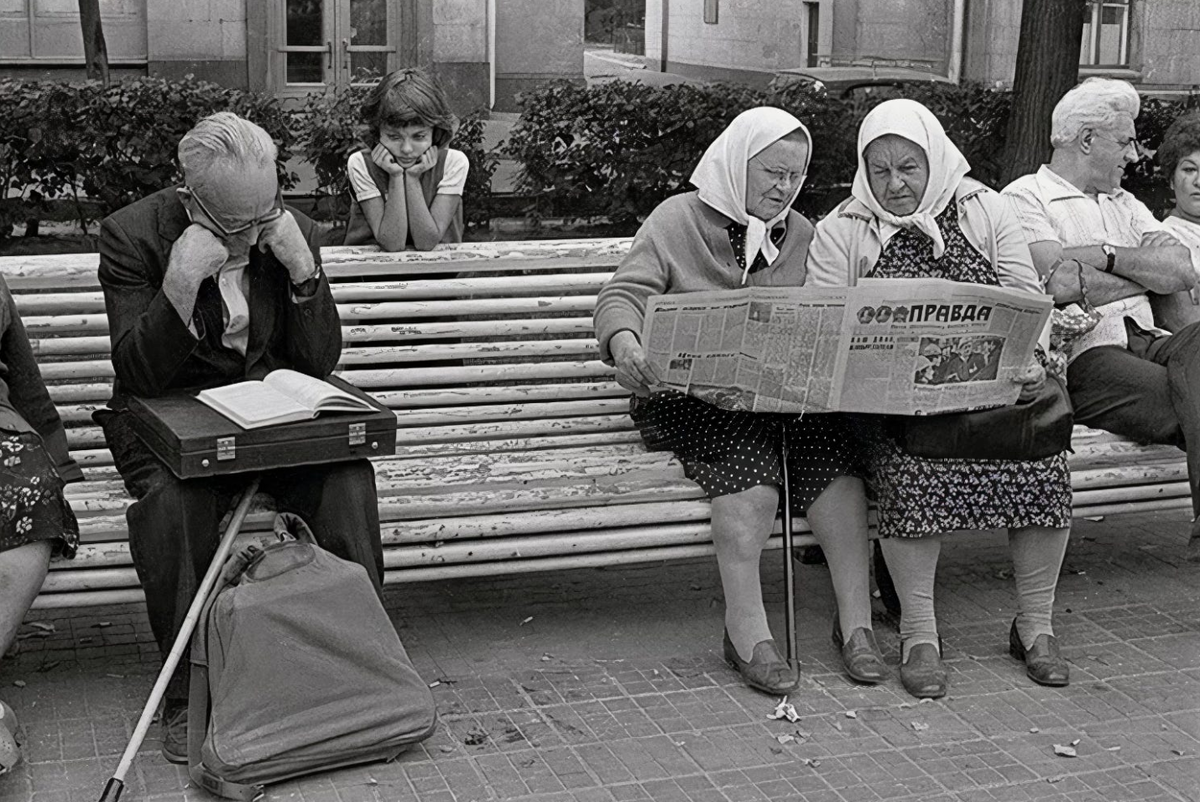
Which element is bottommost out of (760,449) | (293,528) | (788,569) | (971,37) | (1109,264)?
(788,569)

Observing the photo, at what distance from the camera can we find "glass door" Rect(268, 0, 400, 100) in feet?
67.8

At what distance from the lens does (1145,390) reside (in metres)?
5.17

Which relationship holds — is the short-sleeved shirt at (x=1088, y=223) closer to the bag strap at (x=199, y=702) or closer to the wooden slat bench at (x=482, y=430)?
the wooden slat bench at (x=482, y=430)

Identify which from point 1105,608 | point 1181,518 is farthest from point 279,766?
point 1181,518

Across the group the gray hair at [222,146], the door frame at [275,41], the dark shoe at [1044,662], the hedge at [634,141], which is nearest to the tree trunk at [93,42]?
the hedge at [634,141]

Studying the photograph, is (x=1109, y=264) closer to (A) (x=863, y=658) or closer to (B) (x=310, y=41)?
(A) (x=863, y=658)

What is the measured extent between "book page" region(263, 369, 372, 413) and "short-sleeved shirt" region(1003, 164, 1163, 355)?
7.58 ft

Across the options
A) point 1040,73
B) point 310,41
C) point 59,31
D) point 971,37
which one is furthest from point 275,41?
point 1040,73

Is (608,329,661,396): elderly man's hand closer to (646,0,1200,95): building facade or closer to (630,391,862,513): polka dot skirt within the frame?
(630,391,862,513): polka dot skirt

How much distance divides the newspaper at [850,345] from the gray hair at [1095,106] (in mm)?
1120

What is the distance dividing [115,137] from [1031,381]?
20.7 ft

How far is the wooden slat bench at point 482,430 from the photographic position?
4.54 meters

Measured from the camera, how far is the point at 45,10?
1991 centimetres

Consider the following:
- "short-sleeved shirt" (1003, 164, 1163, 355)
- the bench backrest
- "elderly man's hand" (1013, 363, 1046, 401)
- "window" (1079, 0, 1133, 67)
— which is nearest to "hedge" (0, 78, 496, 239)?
the bench backrest
